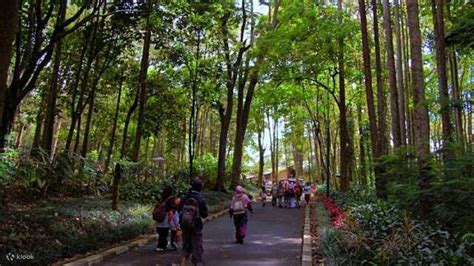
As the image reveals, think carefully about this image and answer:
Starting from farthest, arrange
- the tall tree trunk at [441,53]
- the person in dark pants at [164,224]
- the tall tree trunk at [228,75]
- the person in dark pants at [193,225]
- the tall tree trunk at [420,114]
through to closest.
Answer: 1. the tall tree trunk at [228,75]
2. the tall tree trunk at [441,53]
3. the person in dark pants at [164,224]
4. the tall tree trunk at [420,114]
5. the person in dark pants at [193,225]

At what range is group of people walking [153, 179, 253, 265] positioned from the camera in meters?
8.05

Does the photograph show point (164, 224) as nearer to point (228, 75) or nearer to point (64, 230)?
point (64, 230)

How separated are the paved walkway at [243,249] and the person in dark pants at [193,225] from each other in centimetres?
124

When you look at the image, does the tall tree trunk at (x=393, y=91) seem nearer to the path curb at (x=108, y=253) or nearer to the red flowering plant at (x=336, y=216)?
the red flowering plant at (x=336, y=216)

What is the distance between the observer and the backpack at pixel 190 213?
7.96m

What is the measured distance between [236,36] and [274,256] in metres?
20.1

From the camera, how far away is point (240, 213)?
1223 cm

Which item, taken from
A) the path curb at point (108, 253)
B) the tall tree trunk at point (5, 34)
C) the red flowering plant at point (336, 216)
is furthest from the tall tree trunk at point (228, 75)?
the tall tree trunk at point (5, 34)

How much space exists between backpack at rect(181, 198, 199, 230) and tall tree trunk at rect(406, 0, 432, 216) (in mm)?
4336

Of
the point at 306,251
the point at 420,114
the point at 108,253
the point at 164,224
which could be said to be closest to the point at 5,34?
the point at 108,253

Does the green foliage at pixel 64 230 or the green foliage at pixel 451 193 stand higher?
the green foliage at pixel 451 193

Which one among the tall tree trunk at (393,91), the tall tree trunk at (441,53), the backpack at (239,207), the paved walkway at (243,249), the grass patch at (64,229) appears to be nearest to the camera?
the grass patch at (64,229)

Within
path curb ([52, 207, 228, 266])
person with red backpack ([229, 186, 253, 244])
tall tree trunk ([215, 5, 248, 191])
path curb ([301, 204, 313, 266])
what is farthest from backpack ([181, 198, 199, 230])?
tall tree trunk ([215, 5, 248, 191])

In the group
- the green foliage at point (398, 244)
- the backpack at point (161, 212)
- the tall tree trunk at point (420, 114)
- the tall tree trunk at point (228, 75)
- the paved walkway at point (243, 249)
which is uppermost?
the tall tree trunk at point (228, 75)
